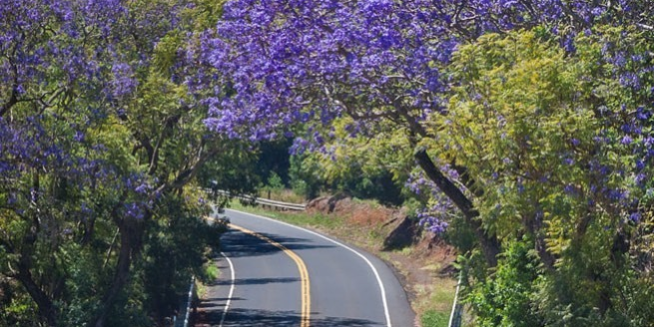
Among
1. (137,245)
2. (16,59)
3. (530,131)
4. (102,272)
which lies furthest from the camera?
(137,245)

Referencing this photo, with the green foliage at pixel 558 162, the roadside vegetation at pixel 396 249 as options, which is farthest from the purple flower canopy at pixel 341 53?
the roadside vegetation at pixel 396 249

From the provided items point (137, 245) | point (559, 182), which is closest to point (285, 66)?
point (559, 182)

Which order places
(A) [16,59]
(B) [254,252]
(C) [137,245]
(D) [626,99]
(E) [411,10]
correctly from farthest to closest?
(B) [254,252], (C) [137,245], (E) [411,10], (A) [16,59], (D) [626,99]

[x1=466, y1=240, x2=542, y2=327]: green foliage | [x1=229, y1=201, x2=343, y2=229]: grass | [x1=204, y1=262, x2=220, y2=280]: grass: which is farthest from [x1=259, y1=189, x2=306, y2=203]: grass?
[x1=466, y1=240, x2=542, y2=327]: green foliage

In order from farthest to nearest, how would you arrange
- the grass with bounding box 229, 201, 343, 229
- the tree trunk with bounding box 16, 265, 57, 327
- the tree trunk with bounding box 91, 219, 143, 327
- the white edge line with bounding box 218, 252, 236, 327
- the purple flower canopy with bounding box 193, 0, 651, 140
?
the grass with bounding box 229, 201, 343, 229 < the white edge line with bounding box 218, 252, 236, 327 < the tree trunk with bounding box 91, 219, 143, 327 < the tree trunk with bounding box 16, 265, 57, 327 < the purple flower canopy with bounding box 193, 0, 651, 140

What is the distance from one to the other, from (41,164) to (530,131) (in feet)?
26.7

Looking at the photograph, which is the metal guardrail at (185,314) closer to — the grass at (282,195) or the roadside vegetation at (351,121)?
the roadside vegetation at (351,121)

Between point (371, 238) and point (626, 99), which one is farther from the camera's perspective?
point (371, 238)

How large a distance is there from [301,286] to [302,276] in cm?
281

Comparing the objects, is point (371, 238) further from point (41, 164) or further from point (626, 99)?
point (626, 99)

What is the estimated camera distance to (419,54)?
2341cm

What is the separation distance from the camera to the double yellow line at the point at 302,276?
3691 cm

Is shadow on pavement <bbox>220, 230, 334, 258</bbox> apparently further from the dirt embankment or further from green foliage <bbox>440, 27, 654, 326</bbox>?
green foliage <bbox>440, 27, 654, 326</bbox>

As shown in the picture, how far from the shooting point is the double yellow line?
121 ft
